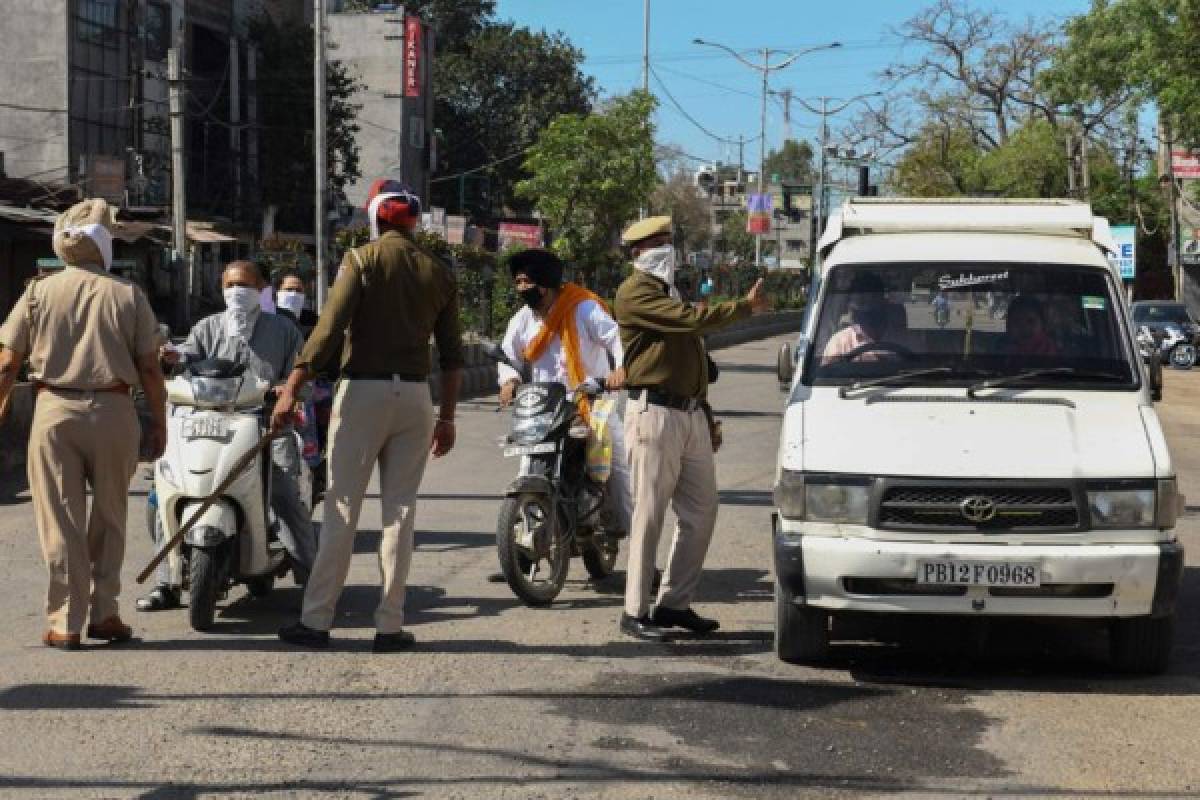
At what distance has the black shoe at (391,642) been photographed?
7.59m

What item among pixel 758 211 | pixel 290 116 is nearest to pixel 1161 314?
pixel 290 116

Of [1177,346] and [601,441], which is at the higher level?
[601,441]

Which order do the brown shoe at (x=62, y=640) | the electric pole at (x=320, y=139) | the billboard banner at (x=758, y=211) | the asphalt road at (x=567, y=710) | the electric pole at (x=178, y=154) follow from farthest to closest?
the billboard banner at (x=758, y=211), the electric pole at (x=320, y=139), the electric pole at (x=178, y=154), the brown shoe at (x=62, y=640), the asphalt road at (x=567, y=710)

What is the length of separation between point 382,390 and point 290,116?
155 ft

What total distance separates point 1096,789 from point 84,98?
40.0 m

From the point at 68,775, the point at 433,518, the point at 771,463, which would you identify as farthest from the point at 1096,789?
the point at 771,463

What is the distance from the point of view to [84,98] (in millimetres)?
42219

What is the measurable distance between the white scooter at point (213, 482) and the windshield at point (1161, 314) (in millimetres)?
36973

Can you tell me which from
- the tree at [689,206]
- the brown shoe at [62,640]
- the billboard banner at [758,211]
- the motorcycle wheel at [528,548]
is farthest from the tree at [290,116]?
the tree at [689,206]

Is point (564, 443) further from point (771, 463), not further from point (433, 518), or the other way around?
point (771, 463)

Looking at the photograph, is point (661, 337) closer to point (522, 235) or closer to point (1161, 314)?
point (522, 235)

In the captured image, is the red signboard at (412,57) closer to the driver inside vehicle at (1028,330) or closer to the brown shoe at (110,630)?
the driver inside vehicle at (1028,330)

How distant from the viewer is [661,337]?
8.07 meters

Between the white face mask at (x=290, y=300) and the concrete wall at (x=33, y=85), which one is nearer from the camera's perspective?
the white face mask at (x=290, y=300)
